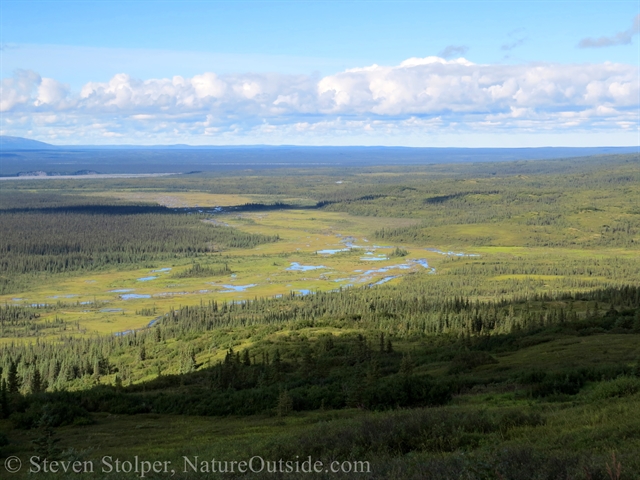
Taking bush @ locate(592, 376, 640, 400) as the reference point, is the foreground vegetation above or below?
below

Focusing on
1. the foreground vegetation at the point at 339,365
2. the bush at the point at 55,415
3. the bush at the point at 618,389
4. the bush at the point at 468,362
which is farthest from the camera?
the bush at the point at 468,362

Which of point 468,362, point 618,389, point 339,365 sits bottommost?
point 339,365

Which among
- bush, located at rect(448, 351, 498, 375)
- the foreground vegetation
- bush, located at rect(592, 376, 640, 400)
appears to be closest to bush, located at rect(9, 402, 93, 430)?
the foreground vegetation

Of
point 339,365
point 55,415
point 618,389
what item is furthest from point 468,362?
point 55,415

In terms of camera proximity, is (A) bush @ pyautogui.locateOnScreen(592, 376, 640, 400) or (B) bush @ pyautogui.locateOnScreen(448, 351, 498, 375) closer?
(A) bush @ pyautogui.locateOnScreen(592, 376, 640, 400)

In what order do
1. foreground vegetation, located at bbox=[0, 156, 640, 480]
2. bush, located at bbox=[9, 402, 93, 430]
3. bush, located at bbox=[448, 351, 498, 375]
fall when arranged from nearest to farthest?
1. foreground vegetation, located at bbox=[0, 156, 640, 480]
2. bush, located at bbox=[9, 402, 93, 430]
3. bush, located at bbox=[448, 351, 498, 375]

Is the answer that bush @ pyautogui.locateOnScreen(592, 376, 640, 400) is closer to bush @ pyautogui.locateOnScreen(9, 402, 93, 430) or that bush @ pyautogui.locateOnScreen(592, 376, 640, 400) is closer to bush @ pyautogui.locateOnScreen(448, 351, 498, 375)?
bush @ pyautogui.locateOnScreen(448, 351, 498, 375)

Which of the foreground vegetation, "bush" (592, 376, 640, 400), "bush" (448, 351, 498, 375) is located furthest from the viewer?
"bush" (448, 351, 498, 375)

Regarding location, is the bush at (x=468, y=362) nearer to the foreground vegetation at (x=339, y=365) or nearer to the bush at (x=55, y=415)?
the foreground vegetation at (x=339, y=365)

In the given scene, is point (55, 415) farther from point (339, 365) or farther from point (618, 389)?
point (618, 389)

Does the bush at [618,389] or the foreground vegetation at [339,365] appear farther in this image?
the bush at [618,389]

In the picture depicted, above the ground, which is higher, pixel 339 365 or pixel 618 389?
pixel 618 389

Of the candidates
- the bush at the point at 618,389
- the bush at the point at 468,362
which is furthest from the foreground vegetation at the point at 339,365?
the bush at the point at 468,362
